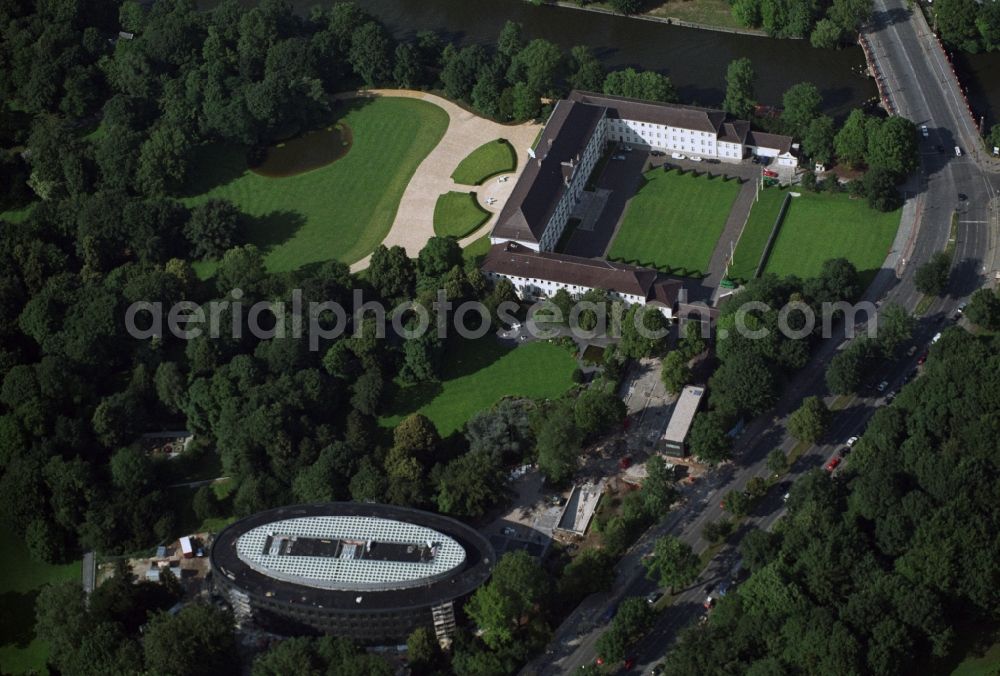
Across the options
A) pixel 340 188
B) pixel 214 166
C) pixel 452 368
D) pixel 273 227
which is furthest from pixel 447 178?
pixel 452 368

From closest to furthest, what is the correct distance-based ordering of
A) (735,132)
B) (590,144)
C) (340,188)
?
(735,132) < (590,144) < (340,188)

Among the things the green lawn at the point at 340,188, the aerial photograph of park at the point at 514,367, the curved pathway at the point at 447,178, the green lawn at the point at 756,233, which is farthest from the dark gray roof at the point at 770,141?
the green lawn at the point at 340,188

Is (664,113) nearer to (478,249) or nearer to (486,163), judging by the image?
(486,163)

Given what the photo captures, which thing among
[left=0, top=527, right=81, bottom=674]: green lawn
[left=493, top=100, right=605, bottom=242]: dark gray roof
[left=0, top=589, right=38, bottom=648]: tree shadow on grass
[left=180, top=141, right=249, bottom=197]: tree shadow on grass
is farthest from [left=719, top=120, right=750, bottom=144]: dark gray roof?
[left=0, top=589, right=38, bottom=648]: tree shadow on grass

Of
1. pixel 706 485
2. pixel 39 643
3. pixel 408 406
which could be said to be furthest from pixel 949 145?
Result: pixel 39 643

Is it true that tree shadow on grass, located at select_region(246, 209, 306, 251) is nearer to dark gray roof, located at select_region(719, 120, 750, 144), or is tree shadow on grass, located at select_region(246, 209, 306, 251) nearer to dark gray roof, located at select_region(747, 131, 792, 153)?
dark gray roof, located at select_region(719, 120, 750, 144)

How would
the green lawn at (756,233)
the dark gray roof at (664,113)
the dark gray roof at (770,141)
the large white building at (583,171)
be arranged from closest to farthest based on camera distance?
the large white building at (583,171), the green lawn at (756,233), the dark gray roof at (770,141), the dark gray roof at (664,113)

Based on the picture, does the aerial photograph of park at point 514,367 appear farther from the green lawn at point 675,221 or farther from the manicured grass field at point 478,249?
the manicured grass field at point 478,249

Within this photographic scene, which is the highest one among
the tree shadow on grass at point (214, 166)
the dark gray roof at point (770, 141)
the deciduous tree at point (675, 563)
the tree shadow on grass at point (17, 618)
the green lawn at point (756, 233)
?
the dark gray roof at point (770, 141)
